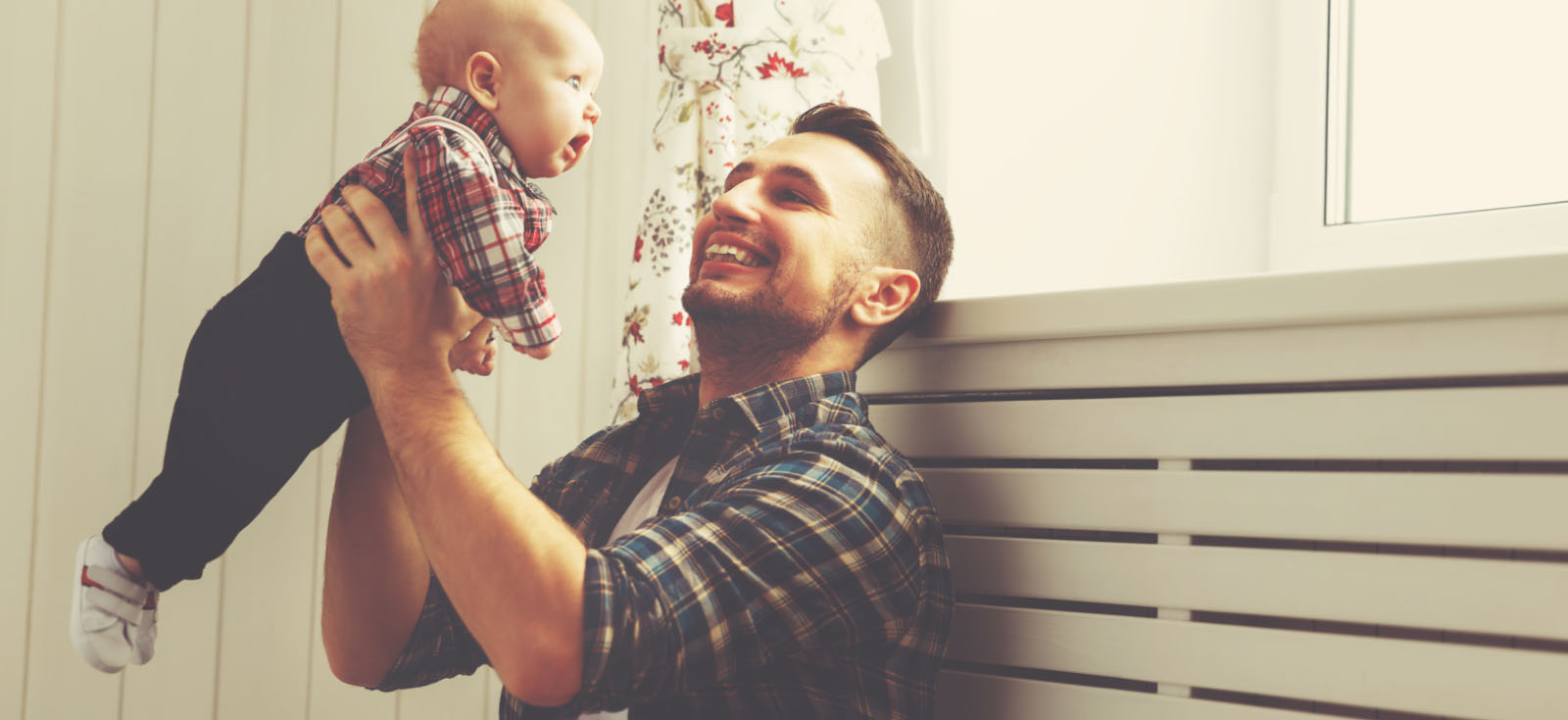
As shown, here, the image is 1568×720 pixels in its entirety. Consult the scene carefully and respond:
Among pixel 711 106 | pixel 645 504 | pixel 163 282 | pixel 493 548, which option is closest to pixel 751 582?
pixel 493 548

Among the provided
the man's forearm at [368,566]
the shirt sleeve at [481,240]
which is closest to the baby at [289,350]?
the shirt sleeve at [481,240]

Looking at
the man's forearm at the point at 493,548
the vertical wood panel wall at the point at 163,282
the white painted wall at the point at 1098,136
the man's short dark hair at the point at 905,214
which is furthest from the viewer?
the white painted wall at the point at 1098,136

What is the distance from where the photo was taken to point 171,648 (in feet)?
5.25

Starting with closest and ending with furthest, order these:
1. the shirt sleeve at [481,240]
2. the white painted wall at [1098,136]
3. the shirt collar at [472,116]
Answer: the shirt sleeve at [481,240]
the shirt collar at [472,116]
the white painted wall at [1098,136]

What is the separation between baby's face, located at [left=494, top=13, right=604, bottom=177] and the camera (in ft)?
3.58

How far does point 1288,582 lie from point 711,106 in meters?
0.99

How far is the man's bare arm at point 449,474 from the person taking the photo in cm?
81

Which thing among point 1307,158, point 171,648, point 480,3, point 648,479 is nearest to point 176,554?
point 648,479

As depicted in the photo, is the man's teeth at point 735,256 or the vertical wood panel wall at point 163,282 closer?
the man's teeth at point 735,256

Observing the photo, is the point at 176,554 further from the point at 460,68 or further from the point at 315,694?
the point at 315,694

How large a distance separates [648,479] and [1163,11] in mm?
1259

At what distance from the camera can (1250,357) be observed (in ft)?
3.26

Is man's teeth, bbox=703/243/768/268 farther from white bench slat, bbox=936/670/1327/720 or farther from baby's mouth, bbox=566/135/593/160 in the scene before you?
white bench slat, bbox=936/670/1327/720

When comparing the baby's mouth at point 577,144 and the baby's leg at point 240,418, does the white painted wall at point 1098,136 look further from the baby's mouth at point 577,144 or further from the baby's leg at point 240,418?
the baby's leg at point 240,418
